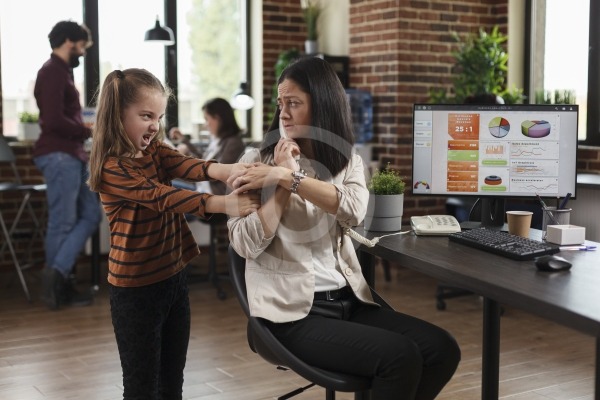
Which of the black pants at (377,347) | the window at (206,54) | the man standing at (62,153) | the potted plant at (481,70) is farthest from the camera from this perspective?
the window at (206,54)

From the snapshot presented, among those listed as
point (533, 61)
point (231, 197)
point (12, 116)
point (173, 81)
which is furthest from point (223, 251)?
point (231, 197)

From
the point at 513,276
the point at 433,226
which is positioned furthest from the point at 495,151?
the point at 513,276

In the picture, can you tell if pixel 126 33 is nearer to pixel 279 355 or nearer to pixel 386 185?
pixel 386 185

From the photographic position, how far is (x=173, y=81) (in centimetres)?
612

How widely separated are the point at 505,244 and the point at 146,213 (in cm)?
98

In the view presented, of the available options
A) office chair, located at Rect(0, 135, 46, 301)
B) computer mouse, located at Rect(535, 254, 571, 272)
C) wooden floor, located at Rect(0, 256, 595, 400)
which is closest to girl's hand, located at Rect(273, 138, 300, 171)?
computer mouse, located at Rect(535, 254, 571, 272)

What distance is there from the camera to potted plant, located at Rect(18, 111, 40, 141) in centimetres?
533

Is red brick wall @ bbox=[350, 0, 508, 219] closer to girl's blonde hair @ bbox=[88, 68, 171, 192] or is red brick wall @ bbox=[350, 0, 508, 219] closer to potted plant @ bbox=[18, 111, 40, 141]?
potted plant @ bbox=[18, 111, 40, 141]

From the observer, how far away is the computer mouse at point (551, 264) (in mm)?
1929

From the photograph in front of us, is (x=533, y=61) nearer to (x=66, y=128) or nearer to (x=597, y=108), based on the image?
(x=597, y=108)

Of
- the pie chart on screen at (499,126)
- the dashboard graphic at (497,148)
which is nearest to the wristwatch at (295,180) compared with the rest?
the dashboard graphic at (497,148)

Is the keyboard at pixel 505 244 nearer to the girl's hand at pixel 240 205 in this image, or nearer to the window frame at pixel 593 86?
the girl's hand at pixel 240 205

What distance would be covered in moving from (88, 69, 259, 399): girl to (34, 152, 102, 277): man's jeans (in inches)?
101

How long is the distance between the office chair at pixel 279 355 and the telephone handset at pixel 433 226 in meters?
0.61
